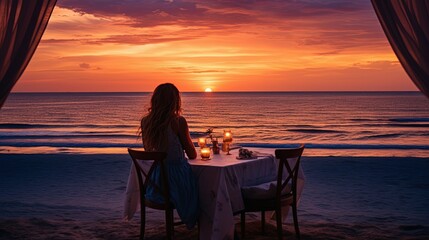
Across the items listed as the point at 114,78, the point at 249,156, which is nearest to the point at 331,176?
the point at 249,156

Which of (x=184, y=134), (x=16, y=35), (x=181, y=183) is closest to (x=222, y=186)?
(x=181, y=183)

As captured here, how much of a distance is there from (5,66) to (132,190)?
1741mm

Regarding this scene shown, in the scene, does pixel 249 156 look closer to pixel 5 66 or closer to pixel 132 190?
pixel 132 190

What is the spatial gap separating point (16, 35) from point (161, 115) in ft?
5.23

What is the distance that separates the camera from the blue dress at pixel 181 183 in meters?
4.74

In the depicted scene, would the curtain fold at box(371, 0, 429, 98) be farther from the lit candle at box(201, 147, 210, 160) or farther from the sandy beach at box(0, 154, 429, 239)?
the lit candle at box(201, 147, 210, 160)

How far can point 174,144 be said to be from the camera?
15.7 ft

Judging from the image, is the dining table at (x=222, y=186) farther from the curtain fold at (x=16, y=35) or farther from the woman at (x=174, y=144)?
the curtain fold at (x=16, y=35)

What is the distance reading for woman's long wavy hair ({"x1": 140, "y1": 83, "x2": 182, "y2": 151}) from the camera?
464 cm

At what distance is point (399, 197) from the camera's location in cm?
762

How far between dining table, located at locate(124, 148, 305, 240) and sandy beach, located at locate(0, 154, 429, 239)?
0.74 meters

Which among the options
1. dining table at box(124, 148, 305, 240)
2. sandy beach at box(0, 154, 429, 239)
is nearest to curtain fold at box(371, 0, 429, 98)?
dining table at box(124, 148, 305, 240)

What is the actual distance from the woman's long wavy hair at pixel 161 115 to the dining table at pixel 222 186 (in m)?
0.37

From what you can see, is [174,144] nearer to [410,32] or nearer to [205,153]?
[205,153]
